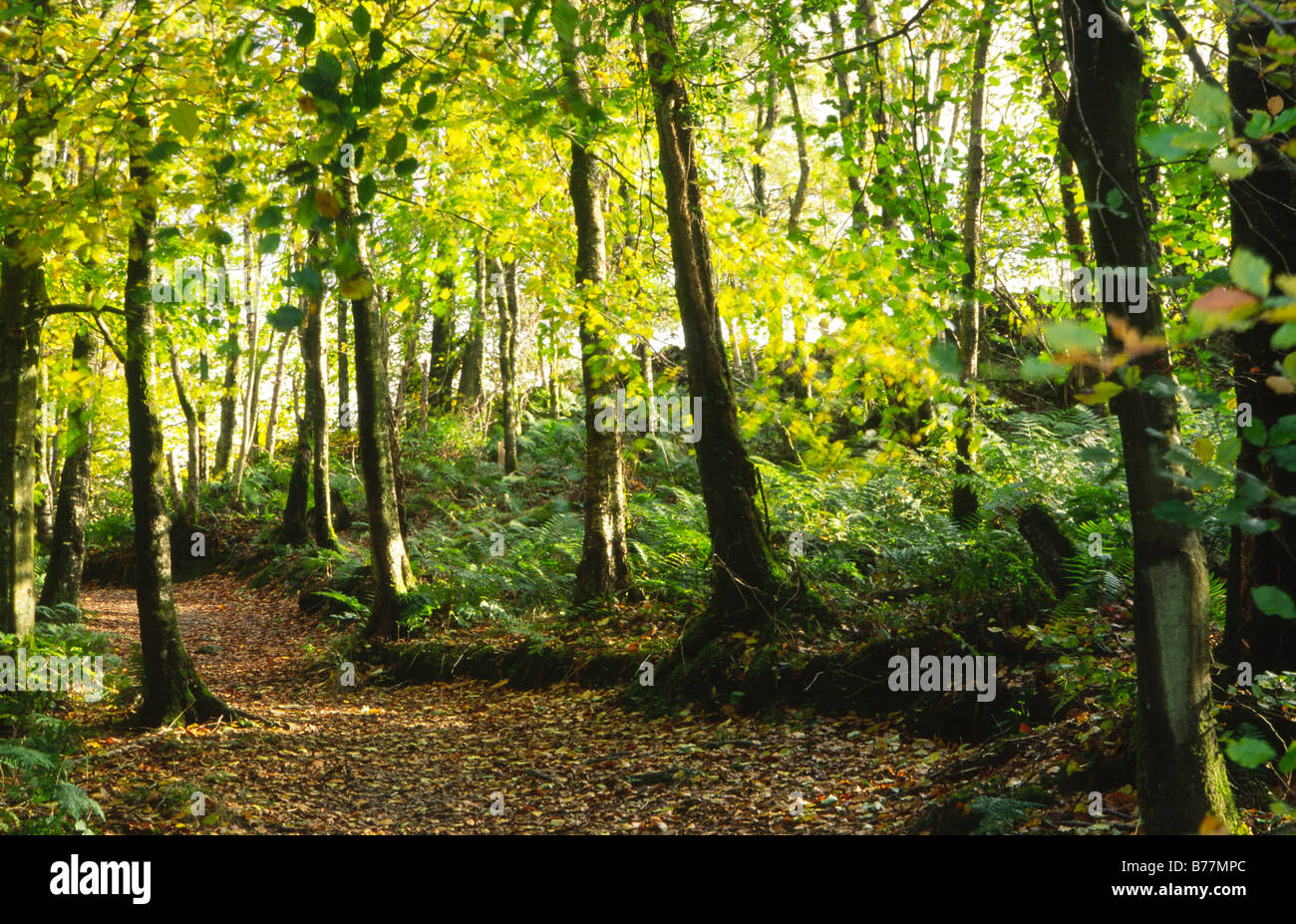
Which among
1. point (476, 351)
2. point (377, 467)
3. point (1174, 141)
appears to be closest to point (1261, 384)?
point (1174, 141)

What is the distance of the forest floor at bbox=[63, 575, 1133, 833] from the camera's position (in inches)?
181

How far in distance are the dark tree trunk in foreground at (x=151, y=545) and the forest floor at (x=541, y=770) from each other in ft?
0.85

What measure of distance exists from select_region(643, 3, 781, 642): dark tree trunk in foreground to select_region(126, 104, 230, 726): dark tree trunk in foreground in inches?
153

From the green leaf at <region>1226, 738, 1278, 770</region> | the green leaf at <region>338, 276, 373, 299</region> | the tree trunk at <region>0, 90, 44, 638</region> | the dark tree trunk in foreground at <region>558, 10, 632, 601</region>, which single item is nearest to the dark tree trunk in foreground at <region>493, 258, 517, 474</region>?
the dark tree trunk in foreground at <region>558, 10, 632, 601</region>

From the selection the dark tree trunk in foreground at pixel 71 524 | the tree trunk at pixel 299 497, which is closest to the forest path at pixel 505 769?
the dark tree trunk in foreground at pixel 71 524

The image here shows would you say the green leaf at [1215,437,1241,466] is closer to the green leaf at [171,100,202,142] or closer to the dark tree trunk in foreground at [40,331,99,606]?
the green leaf at [171,100,202,142]

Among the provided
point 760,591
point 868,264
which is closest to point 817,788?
point 760,591

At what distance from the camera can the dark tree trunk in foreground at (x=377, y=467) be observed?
386 inches

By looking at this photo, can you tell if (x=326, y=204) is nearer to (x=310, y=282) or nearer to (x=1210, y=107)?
(x=310, y=282)

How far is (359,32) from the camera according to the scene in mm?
2223

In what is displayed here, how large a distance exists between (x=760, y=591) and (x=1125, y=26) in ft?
15.4

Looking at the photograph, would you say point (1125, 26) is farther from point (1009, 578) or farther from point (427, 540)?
point (427, 540)

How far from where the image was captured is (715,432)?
6.94m

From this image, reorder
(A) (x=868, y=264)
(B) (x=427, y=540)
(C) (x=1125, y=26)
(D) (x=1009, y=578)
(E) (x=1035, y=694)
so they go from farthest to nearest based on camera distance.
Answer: (B) (x=427, y=540)
(D) (x=1009, y=578)
(A) (x=868, y=264)
(E) (x=1035, y=694)
(C) (x=1125, y=26)
